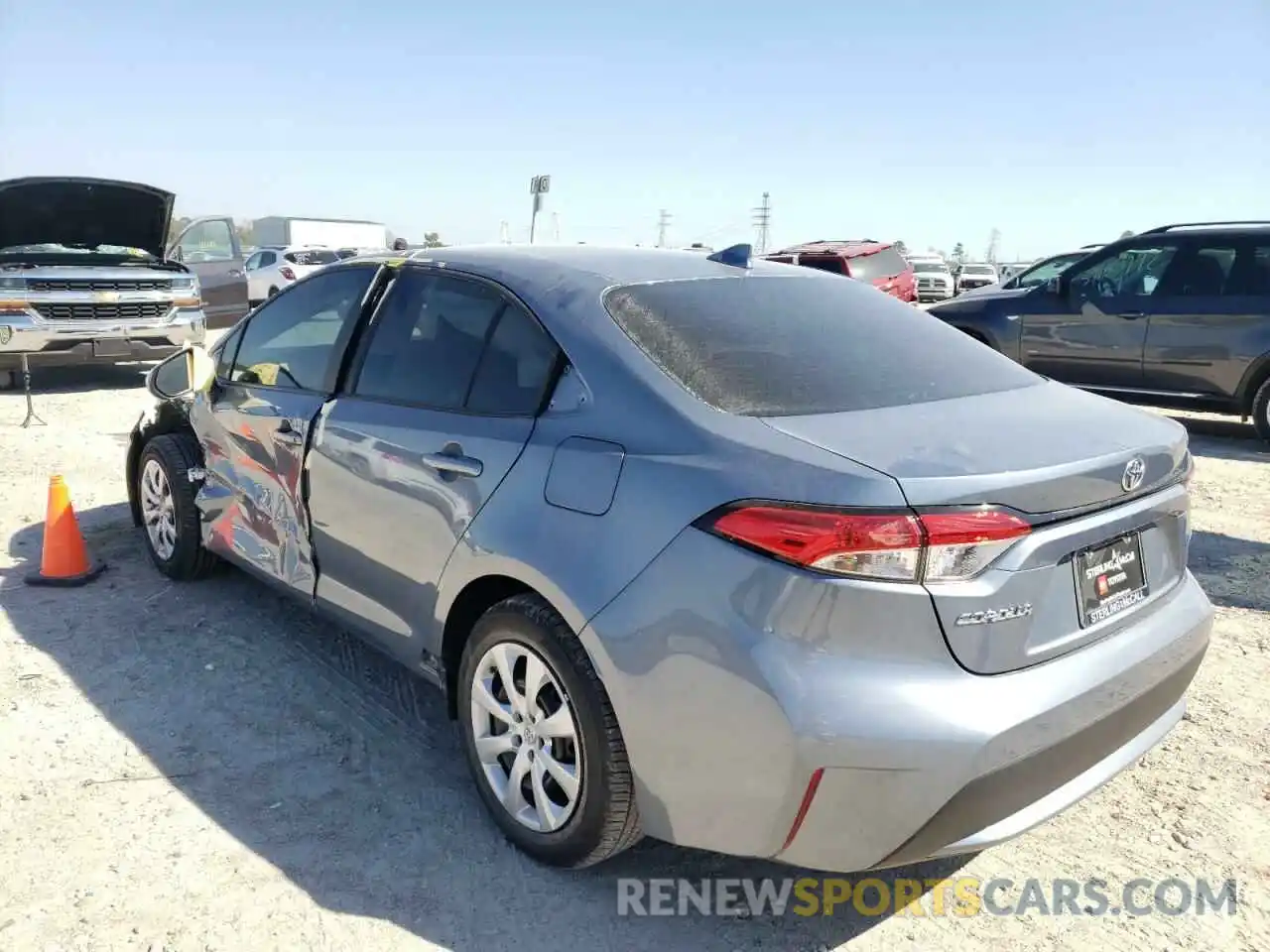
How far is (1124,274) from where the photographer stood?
9016 millimetres

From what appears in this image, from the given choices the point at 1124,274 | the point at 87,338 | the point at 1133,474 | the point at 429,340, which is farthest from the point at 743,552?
the point at 87,338

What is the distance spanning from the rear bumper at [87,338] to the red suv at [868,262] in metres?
11.4

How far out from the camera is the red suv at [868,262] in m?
18.8

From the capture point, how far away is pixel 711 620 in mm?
2162

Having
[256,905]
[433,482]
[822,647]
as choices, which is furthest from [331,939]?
[822,647]

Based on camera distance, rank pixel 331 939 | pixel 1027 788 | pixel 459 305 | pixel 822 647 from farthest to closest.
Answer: pixel 459 305, pixel 331 939, pixel 1027 788, pixel 822 647

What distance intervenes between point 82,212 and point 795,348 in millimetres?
9487

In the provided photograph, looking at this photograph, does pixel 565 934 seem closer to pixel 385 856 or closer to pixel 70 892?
pixel 385 856

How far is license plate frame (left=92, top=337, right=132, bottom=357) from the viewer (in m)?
9.90

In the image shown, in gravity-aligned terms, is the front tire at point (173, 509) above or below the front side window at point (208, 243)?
below

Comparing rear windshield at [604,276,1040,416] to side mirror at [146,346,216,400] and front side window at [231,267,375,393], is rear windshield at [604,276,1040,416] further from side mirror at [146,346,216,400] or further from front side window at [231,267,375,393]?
side mirror at [146,346,216,400]

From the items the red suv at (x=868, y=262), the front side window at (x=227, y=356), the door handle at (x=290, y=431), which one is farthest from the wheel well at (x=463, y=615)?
the red suv at (x=868, y=262)

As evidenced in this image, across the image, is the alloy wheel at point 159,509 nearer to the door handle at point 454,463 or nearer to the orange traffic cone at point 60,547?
the orange traffic cone at point 60,547

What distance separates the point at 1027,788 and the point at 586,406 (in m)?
1.38
